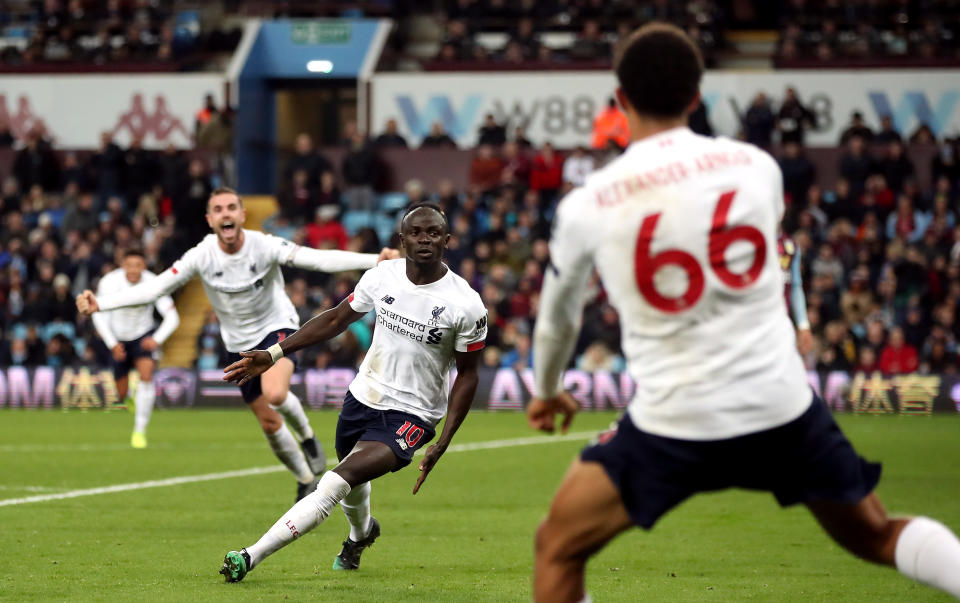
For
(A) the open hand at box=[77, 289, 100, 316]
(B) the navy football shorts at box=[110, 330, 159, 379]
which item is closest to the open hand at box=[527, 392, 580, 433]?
(A) the open hand at box=[77, 289, 100, 316]

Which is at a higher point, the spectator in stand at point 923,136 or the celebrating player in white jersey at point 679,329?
the celebrating player in white jersey at point 679,329

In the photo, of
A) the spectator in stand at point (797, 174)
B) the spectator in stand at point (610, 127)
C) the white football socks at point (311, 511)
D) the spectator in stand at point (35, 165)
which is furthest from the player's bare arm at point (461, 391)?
the spectator in stand at point (35, 165)

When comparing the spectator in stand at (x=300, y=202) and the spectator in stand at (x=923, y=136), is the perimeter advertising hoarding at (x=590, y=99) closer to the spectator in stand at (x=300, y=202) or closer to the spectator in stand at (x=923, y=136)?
the spectator in stand at (x=923, y=136)

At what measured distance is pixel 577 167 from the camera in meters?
27.2

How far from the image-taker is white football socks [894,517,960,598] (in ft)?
15.9

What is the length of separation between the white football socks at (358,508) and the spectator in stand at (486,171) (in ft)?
65.2

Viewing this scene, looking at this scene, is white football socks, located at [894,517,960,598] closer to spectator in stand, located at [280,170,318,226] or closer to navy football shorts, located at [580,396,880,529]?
navy football shorts, located at [580,396,880,529]

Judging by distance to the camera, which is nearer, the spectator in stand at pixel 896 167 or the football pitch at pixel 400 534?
the football pitch at pixel 400 534

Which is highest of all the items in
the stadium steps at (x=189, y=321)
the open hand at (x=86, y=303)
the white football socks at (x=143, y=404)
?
the open hand at (x=86, y=303)

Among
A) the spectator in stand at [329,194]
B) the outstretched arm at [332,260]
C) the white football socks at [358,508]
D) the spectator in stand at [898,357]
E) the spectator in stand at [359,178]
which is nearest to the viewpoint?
the white football socks at [358,508]

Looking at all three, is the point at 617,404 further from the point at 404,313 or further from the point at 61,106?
the point at 61,106

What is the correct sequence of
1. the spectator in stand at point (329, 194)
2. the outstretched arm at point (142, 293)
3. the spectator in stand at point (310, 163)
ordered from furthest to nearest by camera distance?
the spectator in stand at point (310, 163), the spectator in stand at point (329, 194), the outstretched arm at point (142, 293)

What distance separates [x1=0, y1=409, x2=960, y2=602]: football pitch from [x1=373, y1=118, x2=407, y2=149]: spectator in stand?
13.6m

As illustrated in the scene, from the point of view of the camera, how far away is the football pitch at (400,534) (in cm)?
803
